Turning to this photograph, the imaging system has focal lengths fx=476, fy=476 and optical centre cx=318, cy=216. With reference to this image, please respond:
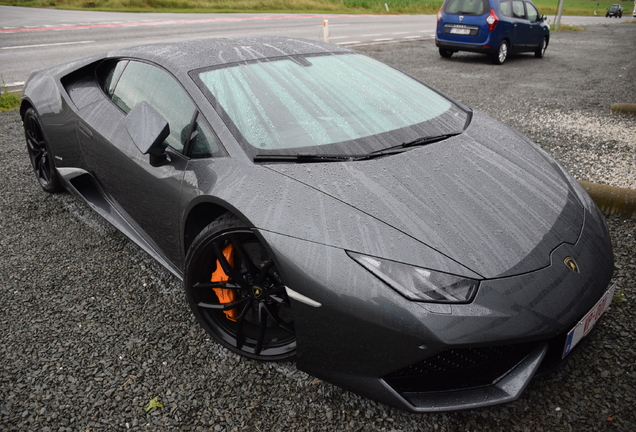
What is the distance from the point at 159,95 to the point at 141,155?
329 mm

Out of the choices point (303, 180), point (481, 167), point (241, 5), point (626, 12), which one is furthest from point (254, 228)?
point (626, 12)

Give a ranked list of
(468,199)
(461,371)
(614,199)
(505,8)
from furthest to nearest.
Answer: (505,8) → (614,199) → (468,199) → (461,371)

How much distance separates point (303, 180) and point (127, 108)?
1.37 metres

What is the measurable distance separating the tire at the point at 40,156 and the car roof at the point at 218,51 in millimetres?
1077

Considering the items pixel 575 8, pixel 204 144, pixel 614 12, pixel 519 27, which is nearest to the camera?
pixel 204 144

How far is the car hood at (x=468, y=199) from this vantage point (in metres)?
1.68

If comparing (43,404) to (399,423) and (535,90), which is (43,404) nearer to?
(399,423)

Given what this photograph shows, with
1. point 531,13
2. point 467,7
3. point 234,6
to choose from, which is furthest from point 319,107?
point 234,6

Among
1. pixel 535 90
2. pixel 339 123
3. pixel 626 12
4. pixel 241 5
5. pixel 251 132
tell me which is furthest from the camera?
pixel 626 12

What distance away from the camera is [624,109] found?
18.8 feet

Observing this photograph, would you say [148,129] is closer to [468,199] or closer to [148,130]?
[148,130]

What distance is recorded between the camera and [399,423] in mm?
1792

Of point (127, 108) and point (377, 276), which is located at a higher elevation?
point (127, 108)

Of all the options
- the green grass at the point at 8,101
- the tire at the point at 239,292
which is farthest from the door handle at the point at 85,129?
the green grass at the point at 8,101
